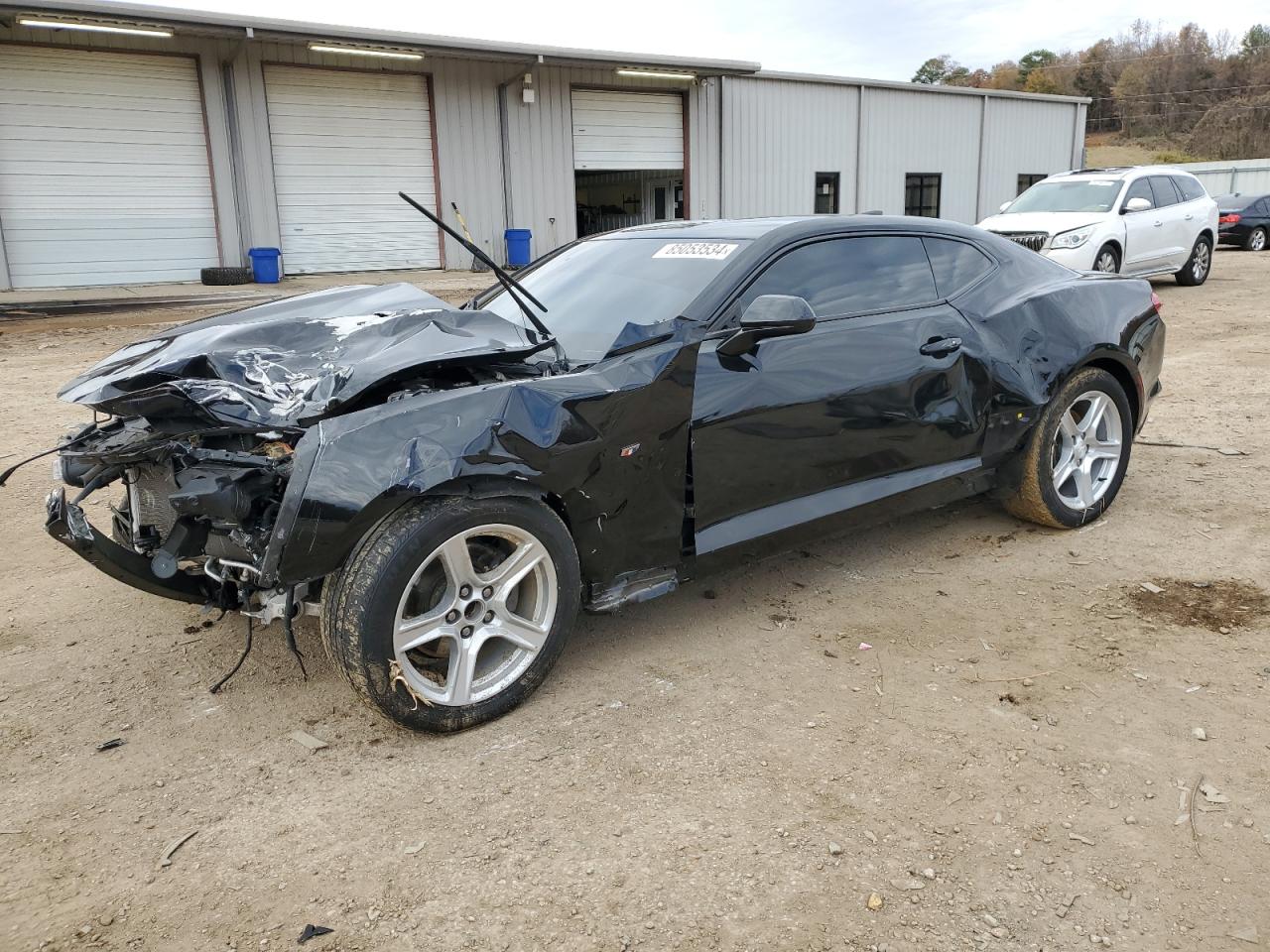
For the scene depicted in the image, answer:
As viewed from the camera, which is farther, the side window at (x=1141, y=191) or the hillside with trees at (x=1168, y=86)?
the hillside with trees at (x=1168, y=86)

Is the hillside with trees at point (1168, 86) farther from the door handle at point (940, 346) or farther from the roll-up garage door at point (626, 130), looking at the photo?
the door handle at point (940, 346)

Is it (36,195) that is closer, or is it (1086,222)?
(1086,222)

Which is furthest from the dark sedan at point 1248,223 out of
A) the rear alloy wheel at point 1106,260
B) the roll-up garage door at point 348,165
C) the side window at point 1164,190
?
the roll-up garage door at point 348,165

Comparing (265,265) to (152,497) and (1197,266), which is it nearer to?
(152,497)

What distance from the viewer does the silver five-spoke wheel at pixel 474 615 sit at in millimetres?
2850

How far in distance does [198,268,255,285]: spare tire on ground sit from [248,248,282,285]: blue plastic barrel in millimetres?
188

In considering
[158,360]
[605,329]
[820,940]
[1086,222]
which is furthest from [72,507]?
[1086,222]

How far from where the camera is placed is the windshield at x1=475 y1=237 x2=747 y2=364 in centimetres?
354

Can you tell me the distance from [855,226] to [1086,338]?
1375 mm

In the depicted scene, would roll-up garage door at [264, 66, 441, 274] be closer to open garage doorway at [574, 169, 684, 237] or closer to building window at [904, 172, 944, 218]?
open garage doorway at [574, 169, 684, 237]

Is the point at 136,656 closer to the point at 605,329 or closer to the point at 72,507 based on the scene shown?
the point at 72,507

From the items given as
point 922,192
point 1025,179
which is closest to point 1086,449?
point 922,192

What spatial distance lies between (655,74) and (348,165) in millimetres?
6744

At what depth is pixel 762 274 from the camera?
362 centimetres
